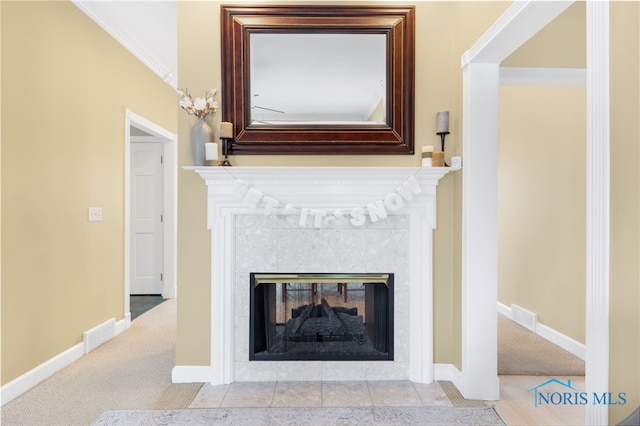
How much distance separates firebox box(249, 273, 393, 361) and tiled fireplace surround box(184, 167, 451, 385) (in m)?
0.05

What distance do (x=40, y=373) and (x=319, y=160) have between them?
2.32 m

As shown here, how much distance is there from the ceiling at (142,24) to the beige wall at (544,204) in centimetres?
329

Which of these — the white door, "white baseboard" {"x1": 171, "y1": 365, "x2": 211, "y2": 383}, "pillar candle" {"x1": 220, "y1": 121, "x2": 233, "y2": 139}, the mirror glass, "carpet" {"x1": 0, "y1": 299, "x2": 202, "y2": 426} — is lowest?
"carpet" {"x1": 0, "y1": 299, "x2": 202, "y2": 426}

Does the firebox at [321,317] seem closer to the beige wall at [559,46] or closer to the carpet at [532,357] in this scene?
the carpet at [532,357]

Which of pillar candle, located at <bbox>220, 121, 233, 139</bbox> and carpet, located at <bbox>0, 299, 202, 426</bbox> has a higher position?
pillar candle, located at <bbox>220, 121, 233, 139</bbox>

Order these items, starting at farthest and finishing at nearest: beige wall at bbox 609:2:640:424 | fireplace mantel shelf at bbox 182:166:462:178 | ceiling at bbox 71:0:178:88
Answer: ceiling at bbox 71:0:178:88 → fireplace mantel shelf at bbox 182:166:462:178 → beige wall at bbox 609:2:640:424

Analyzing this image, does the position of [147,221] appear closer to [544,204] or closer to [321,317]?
[321,317]

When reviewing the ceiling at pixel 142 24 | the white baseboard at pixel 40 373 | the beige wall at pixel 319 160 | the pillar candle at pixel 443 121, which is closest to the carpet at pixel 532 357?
the beige wall at pixel 319 160

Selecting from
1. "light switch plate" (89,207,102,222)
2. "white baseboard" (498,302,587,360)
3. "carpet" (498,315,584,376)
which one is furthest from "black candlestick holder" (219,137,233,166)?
"white baseboard" (498,302,587,360)

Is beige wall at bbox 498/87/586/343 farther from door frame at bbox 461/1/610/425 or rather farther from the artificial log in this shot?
the artificial log

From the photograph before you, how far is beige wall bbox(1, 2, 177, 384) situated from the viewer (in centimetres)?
222

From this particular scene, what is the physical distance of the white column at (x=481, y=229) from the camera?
2.16 metres

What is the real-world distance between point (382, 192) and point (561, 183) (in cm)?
179

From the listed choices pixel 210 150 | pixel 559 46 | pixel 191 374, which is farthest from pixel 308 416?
pixel 559 46
